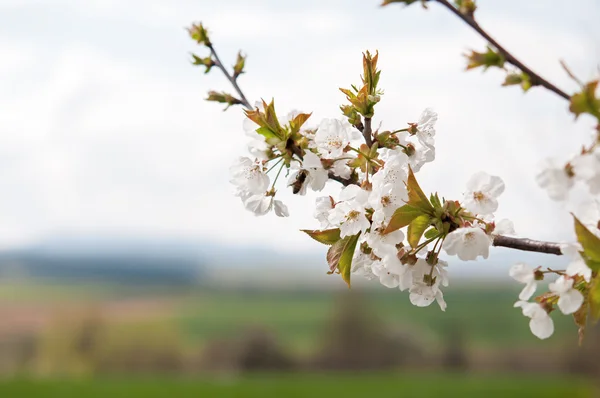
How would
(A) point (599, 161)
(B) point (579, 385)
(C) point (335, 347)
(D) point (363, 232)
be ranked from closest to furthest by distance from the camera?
1. (A) point (599, 161)
2. (D) point (363, 232)
3. (B) point (579, 385)
4. (C) point (335, 347)

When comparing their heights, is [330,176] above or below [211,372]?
above

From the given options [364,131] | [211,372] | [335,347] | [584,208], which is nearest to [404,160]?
[364,131]

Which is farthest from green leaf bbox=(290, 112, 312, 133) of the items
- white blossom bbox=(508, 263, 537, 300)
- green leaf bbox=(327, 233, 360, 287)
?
white blossom bbox=(508, 263, 537, 300)

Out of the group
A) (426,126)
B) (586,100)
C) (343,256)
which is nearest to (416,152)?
(426,126)

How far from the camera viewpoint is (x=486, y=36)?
455 mm

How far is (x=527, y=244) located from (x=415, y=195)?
99mm


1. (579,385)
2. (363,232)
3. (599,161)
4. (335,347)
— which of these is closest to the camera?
(599,161)

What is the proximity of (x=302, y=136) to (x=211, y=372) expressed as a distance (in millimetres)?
12862

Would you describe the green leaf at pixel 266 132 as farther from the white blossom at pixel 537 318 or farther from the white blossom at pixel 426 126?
the white blossom at pixel 537 318

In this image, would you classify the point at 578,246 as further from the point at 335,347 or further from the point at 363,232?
the point at 335,347

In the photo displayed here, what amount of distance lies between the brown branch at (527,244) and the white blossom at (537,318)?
0.05m

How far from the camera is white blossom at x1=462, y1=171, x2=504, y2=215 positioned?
586 mm

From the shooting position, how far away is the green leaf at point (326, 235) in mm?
607

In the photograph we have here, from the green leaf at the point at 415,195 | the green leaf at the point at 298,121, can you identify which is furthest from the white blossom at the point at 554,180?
the green leaf at the point at 298,121
